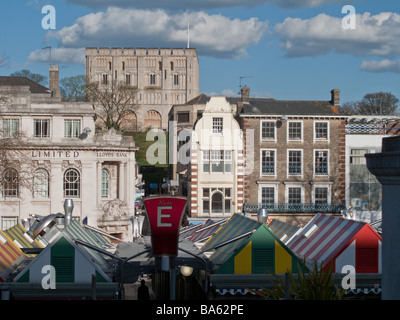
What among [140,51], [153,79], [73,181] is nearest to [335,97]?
[73,181]

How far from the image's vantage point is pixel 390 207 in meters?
8.48

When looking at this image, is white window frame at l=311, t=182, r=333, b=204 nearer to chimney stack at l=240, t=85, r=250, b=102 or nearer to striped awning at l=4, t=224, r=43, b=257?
chimney stack at l=240, t=85, r=250, b=102

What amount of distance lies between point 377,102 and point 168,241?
281 feet

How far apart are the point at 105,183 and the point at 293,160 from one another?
14.1 m

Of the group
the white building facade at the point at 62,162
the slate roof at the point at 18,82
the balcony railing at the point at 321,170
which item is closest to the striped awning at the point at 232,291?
the white building facade at the point at 62,162

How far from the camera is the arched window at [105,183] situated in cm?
4625

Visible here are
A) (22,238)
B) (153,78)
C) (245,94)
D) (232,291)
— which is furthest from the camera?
(153,78)

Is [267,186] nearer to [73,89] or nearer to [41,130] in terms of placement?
[41,130]

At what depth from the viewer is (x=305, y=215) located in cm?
4859

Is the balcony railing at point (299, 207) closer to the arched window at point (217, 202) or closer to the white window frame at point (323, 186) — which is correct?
the white window frame at point (323, 186)

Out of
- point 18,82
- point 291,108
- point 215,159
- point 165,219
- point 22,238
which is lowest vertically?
point 22,238

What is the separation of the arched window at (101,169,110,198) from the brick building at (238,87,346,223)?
33.2 ft

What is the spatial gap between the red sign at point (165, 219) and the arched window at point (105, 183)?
33319mm

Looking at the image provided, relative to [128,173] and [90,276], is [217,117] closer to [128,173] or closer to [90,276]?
[128,173]
